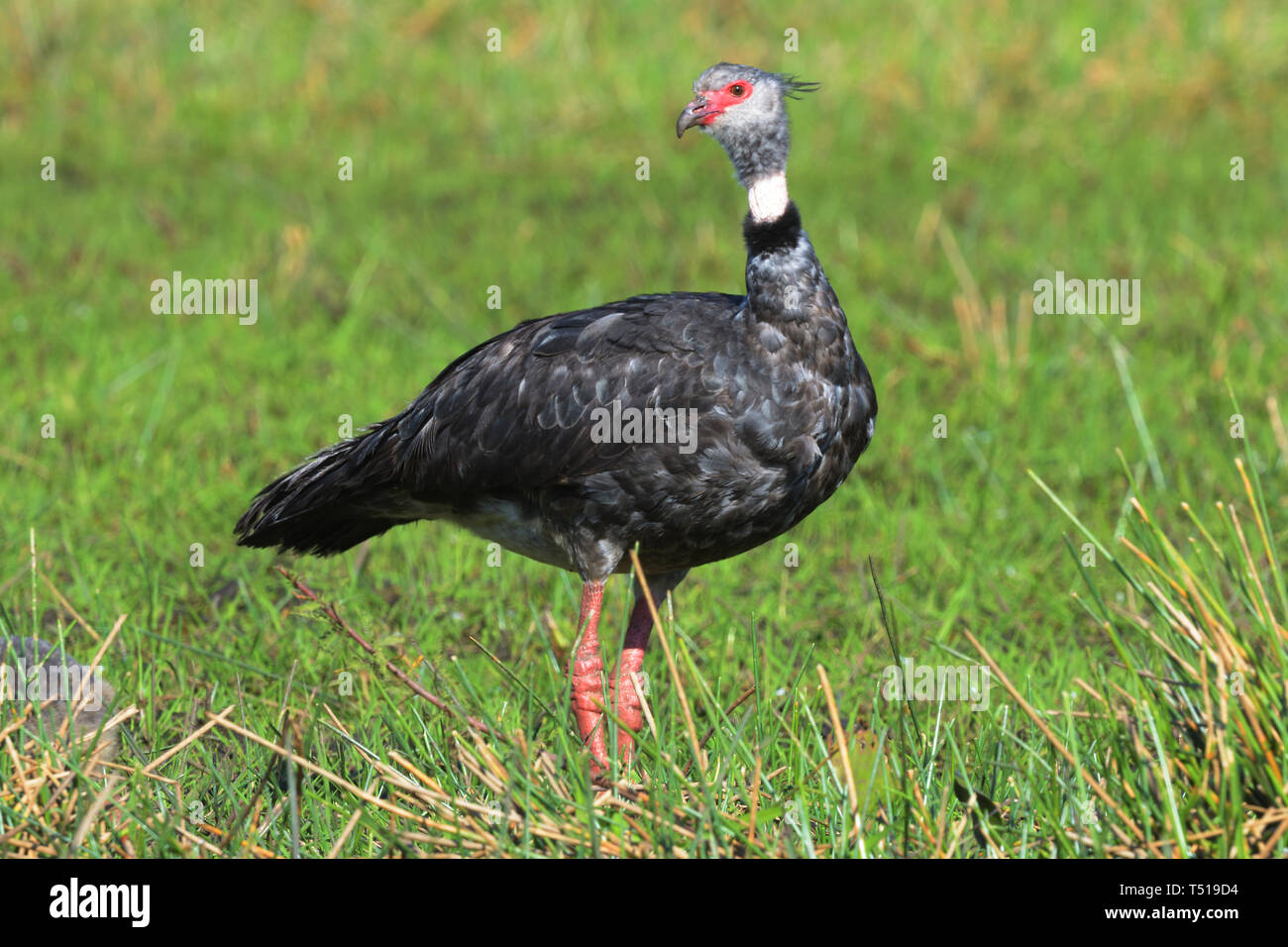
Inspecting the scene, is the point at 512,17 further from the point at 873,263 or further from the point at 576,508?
the point at 576,508

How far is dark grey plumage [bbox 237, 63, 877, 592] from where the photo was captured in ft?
14.6

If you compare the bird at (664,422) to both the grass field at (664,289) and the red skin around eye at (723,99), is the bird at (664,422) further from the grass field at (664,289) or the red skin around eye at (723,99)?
the grass field at (664,289)

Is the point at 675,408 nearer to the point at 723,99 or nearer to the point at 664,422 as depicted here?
the point at 664,422

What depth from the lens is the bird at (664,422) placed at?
176 inches

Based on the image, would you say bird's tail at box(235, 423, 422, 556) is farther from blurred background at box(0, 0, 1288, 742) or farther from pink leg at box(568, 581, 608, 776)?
pink leg at box(568, 581, 608, 776)

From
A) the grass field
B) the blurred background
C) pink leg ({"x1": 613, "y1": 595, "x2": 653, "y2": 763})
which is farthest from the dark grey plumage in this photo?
the blurred background

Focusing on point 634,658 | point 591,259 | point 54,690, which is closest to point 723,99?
point 634,658

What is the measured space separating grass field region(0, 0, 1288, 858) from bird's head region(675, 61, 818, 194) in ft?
4.16

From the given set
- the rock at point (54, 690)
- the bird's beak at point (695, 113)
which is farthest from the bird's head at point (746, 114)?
the rock at point (54, 690)

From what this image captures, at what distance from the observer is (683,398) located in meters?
4.49

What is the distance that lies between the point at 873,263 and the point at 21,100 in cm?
620

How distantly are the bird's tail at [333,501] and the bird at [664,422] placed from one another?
2 cm
